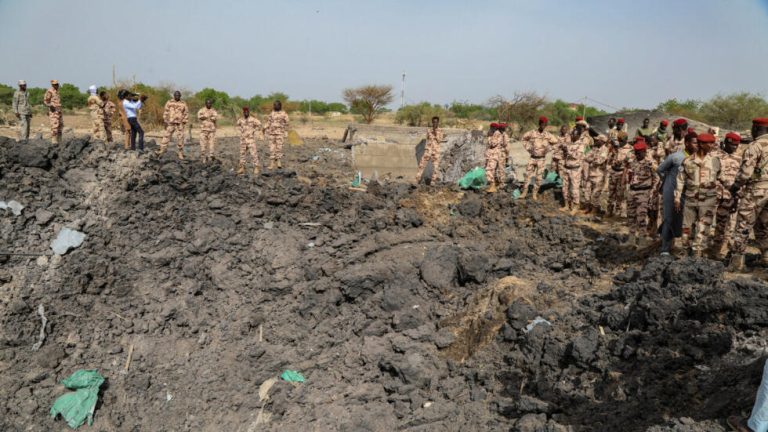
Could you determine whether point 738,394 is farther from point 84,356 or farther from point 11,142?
point 11,142

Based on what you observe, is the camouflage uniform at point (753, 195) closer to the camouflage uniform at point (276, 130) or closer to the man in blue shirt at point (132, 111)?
the camouflage uniform at point (276, 130)

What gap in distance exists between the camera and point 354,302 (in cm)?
698

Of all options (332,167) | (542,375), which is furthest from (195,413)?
(332,167)

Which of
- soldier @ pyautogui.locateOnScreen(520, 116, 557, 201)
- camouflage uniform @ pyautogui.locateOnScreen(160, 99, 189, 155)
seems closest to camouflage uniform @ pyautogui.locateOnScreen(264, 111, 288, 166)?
camouflage uniform @ pyautogui.locateOnScreen(160, 99, 189, 155)

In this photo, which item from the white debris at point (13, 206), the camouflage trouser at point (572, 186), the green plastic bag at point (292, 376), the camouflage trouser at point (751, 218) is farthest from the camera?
the camouflage trouser at point (572, 186)

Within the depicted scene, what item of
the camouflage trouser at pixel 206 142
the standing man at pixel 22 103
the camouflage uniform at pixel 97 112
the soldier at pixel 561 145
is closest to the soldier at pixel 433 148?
the soldier at pixel 561 145

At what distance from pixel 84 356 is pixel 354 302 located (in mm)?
3259

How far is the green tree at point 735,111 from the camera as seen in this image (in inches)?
878

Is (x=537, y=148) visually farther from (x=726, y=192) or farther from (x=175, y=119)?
(x=175, y=119)

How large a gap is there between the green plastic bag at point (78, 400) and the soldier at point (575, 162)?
25.7ft

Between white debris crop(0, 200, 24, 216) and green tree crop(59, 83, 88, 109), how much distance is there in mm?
26543

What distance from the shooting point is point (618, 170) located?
918 centimetres

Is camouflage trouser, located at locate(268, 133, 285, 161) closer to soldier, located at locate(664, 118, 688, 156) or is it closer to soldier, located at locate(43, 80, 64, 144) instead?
soldier, located at locate(43, 80, 64, 144)

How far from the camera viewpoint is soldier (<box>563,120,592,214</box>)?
9289 mm
